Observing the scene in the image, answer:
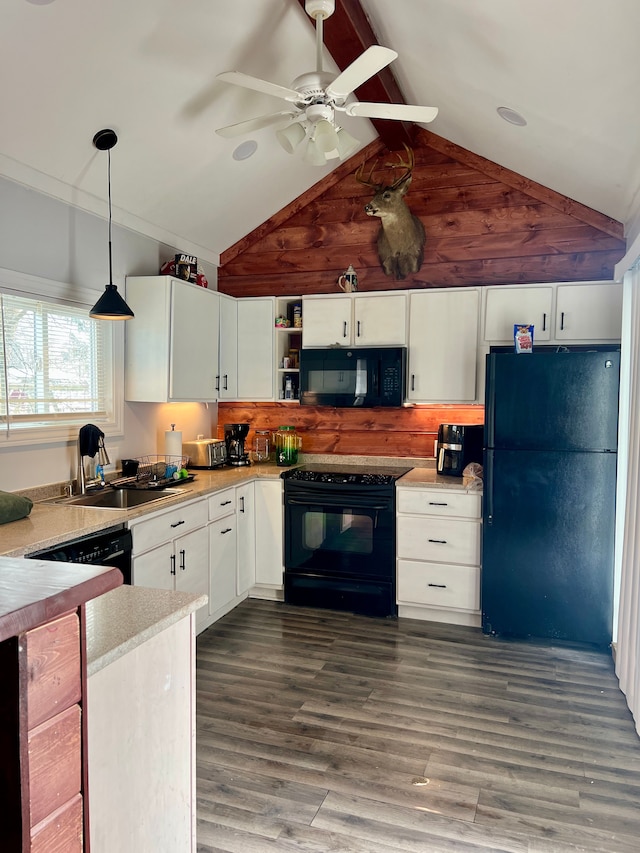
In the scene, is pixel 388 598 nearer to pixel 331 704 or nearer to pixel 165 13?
pixel 331 704

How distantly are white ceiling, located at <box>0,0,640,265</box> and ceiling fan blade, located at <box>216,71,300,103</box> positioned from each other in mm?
527

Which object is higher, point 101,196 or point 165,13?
point 165,13

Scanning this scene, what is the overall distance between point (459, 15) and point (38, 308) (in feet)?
7.87

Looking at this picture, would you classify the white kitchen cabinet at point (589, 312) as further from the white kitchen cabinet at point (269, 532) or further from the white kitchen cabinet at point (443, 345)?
the white kitchen cabinet at point (269, 532)

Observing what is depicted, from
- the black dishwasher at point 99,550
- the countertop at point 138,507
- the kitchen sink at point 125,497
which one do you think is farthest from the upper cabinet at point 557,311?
the black dishwasher at point 99,550

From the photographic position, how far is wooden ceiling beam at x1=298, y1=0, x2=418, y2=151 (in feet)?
9.53

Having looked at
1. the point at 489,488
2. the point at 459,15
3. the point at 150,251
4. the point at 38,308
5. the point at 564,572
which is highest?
the point at 459,15

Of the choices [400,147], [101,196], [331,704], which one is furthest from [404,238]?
[331,704]

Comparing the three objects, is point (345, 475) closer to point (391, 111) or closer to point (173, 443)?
point (173, 443)

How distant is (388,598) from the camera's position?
13.0ft

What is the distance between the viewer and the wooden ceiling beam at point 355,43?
2.90 meters

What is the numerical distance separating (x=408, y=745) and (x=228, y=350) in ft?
9.71

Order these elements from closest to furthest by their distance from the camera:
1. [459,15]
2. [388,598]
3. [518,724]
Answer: [459,15] → [518,724] → [388,598]

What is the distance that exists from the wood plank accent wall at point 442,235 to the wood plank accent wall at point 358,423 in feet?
3.02
